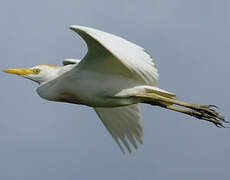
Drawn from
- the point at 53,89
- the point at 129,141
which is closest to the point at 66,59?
the point at 53,89

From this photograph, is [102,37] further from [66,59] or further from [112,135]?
[112,135]

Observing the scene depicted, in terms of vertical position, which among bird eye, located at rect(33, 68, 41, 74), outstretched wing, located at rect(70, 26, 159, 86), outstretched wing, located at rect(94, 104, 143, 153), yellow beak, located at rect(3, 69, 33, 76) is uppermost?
outstretched wing, located at rect(70, 26, 159, 86)

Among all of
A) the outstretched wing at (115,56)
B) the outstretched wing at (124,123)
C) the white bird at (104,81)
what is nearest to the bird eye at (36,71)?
the white bird at (104,81)

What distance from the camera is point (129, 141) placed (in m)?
16.8

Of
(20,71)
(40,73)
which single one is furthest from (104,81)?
(20,71)

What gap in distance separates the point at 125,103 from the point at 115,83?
0.42 meters

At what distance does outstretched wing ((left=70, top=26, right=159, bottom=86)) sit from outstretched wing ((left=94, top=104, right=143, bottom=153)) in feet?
6.28

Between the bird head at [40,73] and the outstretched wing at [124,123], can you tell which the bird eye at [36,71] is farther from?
the outstretched wing at [124,123]

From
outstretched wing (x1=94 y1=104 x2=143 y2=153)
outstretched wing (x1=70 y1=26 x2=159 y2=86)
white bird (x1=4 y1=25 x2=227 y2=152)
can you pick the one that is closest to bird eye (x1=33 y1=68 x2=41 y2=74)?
white bird (x1=4 y1=25 x2=227 y2=152)

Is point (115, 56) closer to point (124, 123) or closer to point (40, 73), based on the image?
point (40, 73)

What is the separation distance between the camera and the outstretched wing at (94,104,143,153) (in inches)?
656

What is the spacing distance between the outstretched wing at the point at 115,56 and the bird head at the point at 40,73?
832 millimetres

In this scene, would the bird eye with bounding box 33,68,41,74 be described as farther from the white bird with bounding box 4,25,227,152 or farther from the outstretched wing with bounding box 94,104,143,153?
the outstretched wing with bounding box 94,104,143,153

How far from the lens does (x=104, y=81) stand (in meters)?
14.7
